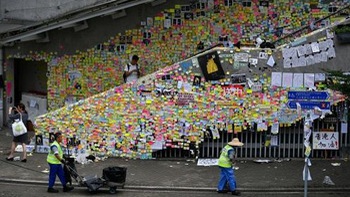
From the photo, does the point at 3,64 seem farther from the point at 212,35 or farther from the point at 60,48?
the point at 212,35

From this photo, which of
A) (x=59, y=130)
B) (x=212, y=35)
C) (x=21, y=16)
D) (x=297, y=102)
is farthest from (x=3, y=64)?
(x=297, y=102)

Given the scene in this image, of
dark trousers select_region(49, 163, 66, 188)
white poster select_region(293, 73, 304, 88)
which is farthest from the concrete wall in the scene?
dark trousers select_region(49, 163, 66, 188)

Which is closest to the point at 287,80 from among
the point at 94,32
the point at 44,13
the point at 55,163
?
the point at 94,32

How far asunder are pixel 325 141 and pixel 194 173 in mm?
4090

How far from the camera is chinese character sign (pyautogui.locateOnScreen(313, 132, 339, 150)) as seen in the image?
18547 millimetres

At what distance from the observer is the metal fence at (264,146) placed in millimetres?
18594

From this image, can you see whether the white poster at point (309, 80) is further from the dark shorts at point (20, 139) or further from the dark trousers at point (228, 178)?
the dark shorts at point (20, 139)

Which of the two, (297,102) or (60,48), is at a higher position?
(60,48)

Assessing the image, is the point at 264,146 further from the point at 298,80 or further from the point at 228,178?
the point at 228,178

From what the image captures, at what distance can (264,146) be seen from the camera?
61.3ft

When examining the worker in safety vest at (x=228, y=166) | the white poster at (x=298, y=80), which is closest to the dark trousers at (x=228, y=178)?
the worker in safety vest at (x=228, y=166)

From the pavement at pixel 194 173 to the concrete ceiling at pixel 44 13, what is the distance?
433cm

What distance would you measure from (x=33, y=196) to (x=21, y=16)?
8.27 meters

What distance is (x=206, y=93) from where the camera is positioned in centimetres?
1830
